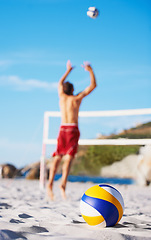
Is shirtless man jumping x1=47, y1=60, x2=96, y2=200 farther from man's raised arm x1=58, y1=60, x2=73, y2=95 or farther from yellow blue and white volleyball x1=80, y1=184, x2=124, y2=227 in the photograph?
yellow blue and white volleyball x1=80, y1=184, x2=124, y2=227

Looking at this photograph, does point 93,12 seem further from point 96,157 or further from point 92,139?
point 96,157

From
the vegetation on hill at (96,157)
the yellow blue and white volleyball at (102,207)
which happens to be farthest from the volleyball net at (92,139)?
the yellow blue and white volleyball at (102,207)

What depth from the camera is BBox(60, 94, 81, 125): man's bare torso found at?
400 cm

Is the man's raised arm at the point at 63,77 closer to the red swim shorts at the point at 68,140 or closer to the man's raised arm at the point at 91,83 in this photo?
the man's raised arm at the point at 91,83

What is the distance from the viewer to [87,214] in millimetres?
2123

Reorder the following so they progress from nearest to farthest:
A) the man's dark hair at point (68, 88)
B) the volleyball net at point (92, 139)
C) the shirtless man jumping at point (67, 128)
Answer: the shirtless man jumping at point (67, 128)
the man's dark hair at point (68, 88)
the volleyball net at point (92, 139)

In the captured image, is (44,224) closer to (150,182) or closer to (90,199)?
(90,199)

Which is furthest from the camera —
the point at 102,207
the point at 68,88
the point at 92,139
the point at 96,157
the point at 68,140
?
the point at 96,157

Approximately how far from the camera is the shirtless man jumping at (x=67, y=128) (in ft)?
12.8

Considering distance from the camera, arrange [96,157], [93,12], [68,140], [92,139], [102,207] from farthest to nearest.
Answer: [96,157], [92,139], [93,12], [68,140], [102,207]

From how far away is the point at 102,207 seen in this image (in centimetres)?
208

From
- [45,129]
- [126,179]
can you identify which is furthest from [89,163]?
[45,129]

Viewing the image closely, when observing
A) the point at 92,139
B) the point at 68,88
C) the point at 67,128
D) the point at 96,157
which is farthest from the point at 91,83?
the point at 96,157

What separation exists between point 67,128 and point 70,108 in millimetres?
266
